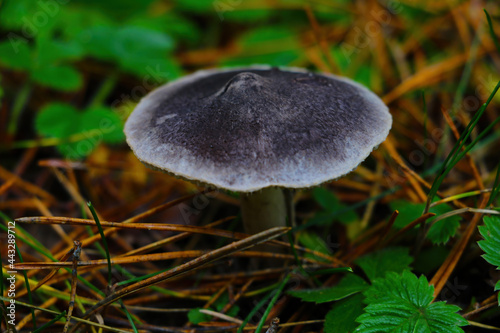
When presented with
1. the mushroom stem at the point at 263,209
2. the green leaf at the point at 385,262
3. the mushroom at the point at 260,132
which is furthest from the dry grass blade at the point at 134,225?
the green leaf at the point at 385,262

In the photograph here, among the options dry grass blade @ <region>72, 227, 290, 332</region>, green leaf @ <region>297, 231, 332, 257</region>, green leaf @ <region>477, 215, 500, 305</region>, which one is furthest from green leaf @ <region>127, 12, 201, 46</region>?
green leaf @ <region>477, 215, 500, 305</region>

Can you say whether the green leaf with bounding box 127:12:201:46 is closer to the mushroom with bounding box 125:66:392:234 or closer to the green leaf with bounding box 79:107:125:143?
the green leaf with bounding box 79:107:125:143

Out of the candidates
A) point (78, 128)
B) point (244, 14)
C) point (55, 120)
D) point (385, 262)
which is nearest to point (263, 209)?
point (385, 262)

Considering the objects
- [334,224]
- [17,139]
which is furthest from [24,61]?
[334,224]

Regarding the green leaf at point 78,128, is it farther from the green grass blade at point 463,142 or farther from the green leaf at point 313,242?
the green grass blade at point 463,142

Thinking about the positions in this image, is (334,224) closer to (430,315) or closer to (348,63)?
(430,315)

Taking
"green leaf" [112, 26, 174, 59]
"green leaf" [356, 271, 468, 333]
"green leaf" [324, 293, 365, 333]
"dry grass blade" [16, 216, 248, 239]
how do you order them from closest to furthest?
"green leaf" [356, 271, 468, 333] < "green leaf" [324, 293, 365, 333] < "dry grass blade" [16, 216, 248, 239] < "green leaf" [112, 26, 174, 59]
